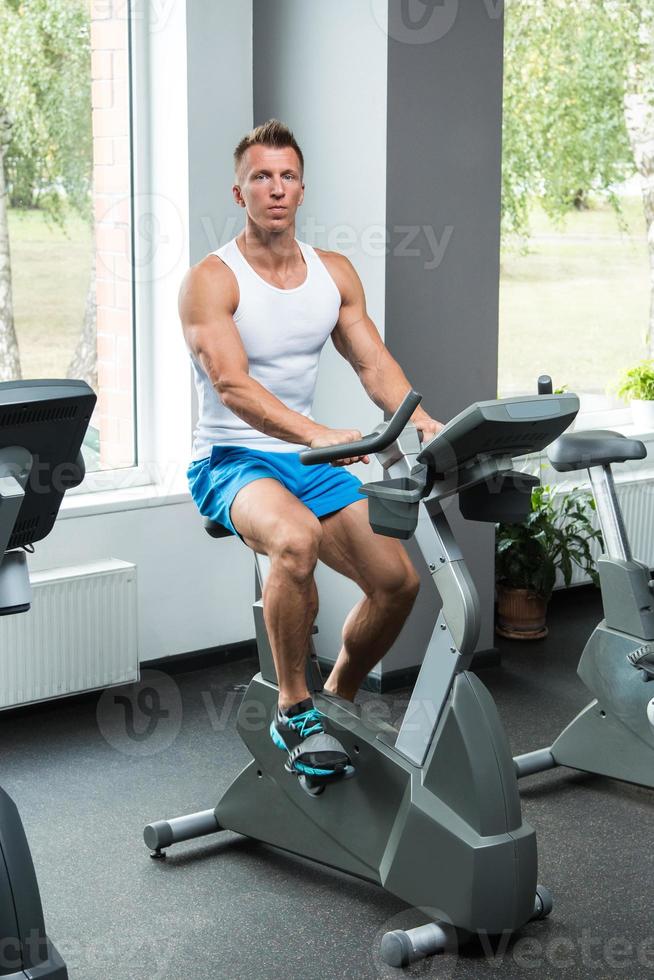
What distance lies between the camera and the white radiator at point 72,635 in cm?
383

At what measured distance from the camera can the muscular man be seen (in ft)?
9.04

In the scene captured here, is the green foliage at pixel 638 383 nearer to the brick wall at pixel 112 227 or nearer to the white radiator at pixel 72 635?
the brick wall at pixel 112 227

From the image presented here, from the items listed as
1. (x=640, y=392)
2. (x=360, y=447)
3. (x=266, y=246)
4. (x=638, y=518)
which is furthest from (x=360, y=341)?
(x=640, y=392)

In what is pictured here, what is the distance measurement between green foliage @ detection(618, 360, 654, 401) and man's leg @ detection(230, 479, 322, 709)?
10.4 feet

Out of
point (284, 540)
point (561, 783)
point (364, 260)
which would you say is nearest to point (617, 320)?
point (364, 260)

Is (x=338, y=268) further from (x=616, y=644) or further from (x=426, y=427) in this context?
(x=616, y=644)

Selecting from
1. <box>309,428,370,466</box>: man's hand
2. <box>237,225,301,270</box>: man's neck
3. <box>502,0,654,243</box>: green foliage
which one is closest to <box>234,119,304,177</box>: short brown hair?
<box>237,225,301,270</box>: man's neck

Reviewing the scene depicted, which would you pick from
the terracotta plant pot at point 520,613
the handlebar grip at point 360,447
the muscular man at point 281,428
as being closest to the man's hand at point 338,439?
the handlebar grip at point 360,447

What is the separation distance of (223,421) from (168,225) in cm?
147

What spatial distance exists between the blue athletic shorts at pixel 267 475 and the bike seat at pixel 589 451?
1.83 feet

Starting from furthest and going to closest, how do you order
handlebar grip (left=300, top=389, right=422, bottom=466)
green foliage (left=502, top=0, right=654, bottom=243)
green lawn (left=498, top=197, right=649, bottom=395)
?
green lawn (left=498, top=197, right=649, bottom=395), green foliage (left=502, top=0, right=654, bottom=243), handlebar grip (left=300, top=389, right=422, bottom=466)

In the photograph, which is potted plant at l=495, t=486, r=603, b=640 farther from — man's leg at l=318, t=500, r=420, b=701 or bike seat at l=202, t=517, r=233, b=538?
bike seat at l=202, t=517, r=233, b=538

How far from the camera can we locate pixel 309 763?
2.72m

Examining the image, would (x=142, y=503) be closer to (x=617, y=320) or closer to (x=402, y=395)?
(x=402, y=395)
